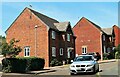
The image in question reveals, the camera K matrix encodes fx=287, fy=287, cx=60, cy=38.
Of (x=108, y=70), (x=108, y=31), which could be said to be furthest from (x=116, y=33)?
(x=108, y=70)

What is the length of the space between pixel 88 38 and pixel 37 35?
22979 millimetres

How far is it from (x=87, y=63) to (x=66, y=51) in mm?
30378

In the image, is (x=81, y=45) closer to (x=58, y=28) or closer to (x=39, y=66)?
(x=58, y=28)

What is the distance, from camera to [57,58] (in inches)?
1925

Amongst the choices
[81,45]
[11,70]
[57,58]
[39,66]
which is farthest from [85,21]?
[11,70]

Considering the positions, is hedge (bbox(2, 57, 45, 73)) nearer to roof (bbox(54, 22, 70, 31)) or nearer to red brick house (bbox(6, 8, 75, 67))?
red brick house (bbox(6, 8, 75, 67))

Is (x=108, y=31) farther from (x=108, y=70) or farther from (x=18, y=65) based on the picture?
(x=18, y=65)

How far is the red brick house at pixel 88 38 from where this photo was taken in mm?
65875

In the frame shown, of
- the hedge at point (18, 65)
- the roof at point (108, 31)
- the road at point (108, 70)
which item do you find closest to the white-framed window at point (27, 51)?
the hedge at point (18, 65)

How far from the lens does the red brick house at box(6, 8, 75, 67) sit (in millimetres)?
45625

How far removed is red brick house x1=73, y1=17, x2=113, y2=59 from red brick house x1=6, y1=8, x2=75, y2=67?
1668 centimetres

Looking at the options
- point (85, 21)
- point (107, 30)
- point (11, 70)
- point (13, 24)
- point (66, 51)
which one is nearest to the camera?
point (11, 70)

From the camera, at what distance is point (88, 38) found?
67062 mm

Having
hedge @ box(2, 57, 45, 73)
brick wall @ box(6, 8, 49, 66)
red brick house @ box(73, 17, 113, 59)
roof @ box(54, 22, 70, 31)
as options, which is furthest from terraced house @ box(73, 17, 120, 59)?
hedge @ box(2, 57, 45, 73)
